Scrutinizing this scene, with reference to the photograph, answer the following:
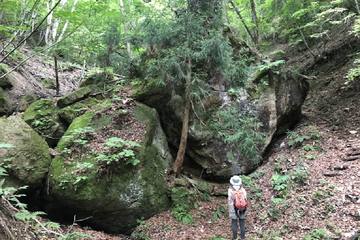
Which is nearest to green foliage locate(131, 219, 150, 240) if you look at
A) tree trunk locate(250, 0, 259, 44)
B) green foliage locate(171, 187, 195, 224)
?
green foliage locate(171, 187, 195, 224)

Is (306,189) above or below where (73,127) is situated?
below

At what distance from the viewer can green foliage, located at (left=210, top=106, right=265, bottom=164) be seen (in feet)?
31.4

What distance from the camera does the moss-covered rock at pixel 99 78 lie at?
37.9 feet

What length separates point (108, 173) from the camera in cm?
895

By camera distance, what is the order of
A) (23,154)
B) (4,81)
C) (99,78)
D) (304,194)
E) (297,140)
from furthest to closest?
(297,140), (99,78), (4,81), (304,194), (23,154)

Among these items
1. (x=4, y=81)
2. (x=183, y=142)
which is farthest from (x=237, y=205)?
(x=4, y=81)

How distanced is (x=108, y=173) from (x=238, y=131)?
12.5ft

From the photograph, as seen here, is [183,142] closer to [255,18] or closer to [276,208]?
[276,208]

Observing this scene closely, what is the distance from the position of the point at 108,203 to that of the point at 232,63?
552cm

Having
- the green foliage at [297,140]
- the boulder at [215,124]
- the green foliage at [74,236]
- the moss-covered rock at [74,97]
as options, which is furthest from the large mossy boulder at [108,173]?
the green foliage at [297,140]

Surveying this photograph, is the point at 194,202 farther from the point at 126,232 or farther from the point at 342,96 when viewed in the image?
the point at 342,96

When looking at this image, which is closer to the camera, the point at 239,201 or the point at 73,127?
the point at 239,201

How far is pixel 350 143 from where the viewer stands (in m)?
10.9

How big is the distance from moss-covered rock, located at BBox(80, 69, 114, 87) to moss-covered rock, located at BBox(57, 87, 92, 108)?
408mm
